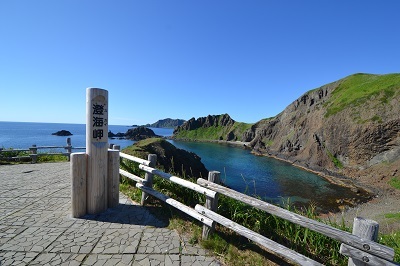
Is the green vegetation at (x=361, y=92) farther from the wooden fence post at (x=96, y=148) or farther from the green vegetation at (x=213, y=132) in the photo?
the green vegetation at (x=213, y=132)

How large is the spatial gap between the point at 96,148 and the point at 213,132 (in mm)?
142025

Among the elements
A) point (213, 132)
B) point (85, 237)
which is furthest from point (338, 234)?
point (213, 132)

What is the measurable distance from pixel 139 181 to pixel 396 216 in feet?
74.3

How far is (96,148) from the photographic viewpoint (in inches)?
221

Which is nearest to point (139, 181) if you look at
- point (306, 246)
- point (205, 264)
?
point (205, 264)

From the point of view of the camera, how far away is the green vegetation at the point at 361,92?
46931 mm

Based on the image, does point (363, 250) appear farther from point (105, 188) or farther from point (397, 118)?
point (397, 118)

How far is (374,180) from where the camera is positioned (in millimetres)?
33375

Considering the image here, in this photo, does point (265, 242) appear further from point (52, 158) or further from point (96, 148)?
point (52, 158)

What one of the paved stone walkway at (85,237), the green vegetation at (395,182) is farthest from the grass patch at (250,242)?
the green vegetation at (395,182)

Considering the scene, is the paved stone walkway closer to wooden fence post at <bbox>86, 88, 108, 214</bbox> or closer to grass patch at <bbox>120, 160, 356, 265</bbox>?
grass patch at <bbox>120, 160, 356, 265</bbox>

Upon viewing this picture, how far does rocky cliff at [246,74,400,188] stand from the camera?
38562 millimetres

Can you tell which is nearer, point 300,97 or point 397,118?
point 397,118

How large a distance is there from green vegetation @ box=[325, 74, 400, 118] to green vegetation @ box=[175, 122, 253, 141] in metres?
63.7
